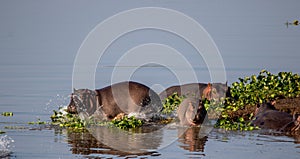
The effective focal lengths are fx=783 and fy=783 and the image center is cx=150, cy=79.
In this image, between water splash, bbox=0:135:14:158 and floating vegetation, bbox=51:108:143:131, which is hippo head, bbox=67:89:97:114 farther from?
water splash, bbox=0:135:14:158

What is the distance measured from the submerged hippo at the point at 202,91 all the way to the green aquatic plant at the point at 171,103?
13.4 inches

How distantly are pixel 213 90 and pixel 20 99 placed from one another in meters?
4.76

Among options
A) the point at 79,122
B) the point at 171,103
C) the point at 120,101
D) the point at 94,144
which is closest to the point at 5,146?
the point at 94,144

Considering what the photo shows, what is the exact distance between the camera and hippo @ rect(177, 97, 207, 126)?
580 inches

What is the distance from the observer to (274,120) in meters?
14.3

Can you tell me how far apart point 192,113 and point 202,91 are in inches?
92.9

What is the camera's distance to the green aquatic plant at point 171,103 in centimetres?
1616

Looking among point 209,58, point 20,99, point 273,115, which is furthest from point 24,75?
point 273,115

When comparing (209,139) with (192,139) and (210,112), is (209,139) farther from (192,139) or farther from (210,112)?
(210,112)

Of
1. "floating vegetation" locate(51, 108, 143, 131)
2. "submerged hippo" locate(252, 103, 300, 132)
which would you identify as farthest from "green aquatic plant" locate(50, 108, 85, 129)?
"submerged hippo" locate(252, 103, 300, 132)

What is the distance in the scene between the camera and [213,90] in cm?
1664

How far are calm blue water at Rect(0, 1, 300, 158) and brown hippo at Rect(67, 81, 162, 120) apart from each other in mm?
1025

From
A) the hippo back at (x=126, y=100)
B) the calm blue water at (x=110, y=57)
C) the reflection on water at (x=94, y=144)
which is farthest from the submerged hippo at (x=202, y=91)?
the reflection on water at (x=94, y=144)

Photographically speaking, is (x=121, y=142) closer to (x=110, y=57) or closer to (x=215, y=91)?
(x=215, y=91)
